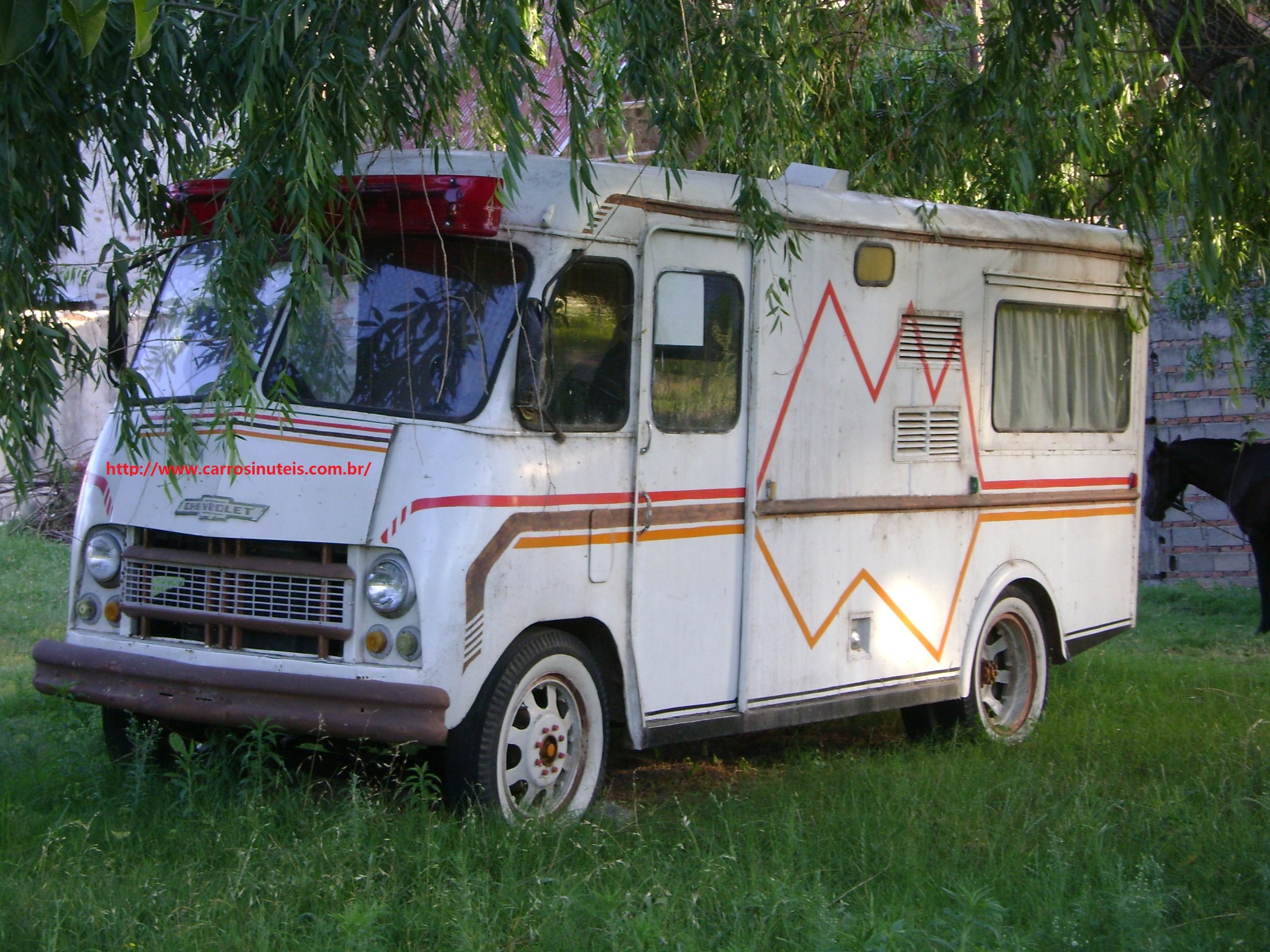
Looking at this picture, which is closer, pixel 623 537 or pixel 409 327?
pixel 409 327

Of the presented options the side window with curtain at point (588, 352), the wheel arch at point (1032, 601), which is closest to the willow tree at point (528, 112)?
the side window with curtain at point (588, 352)

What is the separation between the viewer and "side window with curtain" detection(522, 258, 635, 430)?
5465 millimetres

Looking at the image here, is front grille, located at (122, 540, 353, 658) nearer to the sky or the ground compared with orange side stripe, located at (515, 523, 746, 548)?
nearer to the ground

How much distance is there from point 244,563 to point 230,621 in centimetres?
22

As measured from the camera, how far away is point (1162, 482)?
39.0ft

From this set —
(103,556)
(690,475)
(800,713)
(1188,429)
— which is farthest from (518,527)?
(1188,429)

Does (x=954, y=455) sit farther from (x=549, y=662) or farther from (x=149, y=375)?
(x=149, y=375)

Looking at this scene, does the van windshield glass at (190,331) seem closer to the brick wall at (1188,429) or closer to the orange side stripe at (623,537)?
the orange side stripe at (623,537)

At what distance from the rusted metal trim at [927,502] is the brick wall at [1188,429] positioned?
5800 mm

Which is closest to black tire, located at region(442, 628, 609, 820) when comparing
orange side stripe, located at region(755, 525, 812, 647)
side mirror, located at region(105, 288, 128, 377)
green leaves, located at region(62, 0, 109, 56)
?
orange side stripe, located at region(755, 525, 812, 647)

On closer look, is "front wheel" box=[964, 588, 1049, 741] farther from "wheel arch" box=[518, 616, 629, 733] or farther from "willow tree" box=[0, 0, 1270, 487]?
"wheel arch" box=[518, 616, 629, 733]

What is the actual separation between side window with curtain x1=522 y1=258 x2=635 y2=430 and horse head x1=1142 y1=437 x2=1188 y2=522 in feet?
24.6

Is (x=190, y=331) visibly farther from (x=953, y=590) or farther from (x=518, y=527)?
(x=953, y=590)

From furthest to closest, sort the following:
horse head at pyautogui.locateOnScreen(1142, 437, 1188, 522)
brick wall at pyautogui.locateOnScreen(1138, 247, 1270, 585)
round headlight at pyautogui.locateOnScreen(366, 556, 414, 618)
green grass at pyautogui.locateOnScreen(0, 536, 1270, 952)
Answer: brick wall at pyautogui.locateOnScreen(1138, 247, 1270, 585) → horse head at pyautogui.locateOnScreen(1142, 437, 1188, 522) → round headlight at pyautogui.locateOnScreen(366, 556, 414, 618) → green grass at pyautogui.locateOnScreen(0, 536, 1270, 952)
